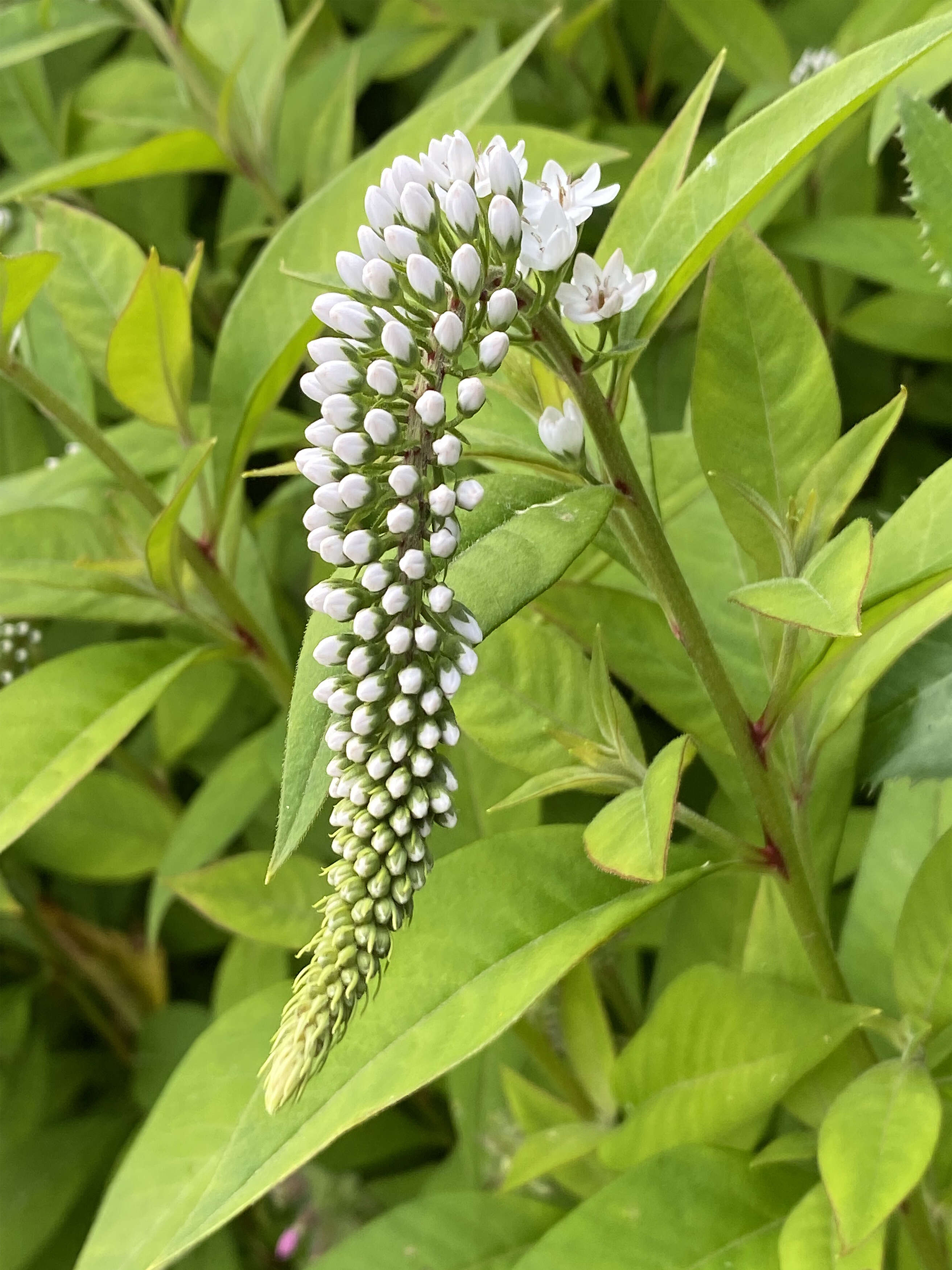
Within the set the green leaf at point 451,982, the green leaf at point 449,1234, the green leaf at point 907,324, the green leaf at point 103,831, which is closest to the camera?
the green leaf at point 451,982

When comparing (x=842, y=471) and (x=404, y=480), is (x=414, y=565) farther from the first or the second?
(x=842, y=471)

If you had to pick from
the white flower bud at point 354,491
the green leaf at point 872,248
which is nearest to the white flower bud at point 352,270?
the white flower bud at point 354,491

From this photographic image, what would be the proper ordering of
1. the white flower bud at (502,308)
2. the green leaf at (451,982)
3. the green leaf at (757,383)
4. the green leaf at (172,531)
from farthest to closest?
the green leaf at (172,531), the green leaf at (757,383), the green leaf at (451,982), the white flower bud at (502,308)

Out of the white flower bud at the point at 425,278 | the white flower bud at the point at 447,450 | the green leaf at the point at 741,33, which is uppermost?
the green leaf at the point at 741,33

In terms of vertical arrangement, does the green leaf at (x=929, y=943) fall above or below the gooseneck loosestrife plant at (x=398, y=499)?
below

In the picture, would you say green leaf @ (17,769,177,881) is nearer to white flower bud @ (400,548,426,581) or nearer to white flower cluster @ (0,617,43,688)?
white flower cluster @ (0,617,43,688)

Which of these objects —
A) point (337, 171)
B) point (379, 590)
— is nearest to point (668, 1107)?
point (379, 590)

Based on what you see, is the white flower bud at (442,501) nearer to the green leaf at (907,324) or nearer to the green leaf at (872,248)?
the green leaf at (872,248)
